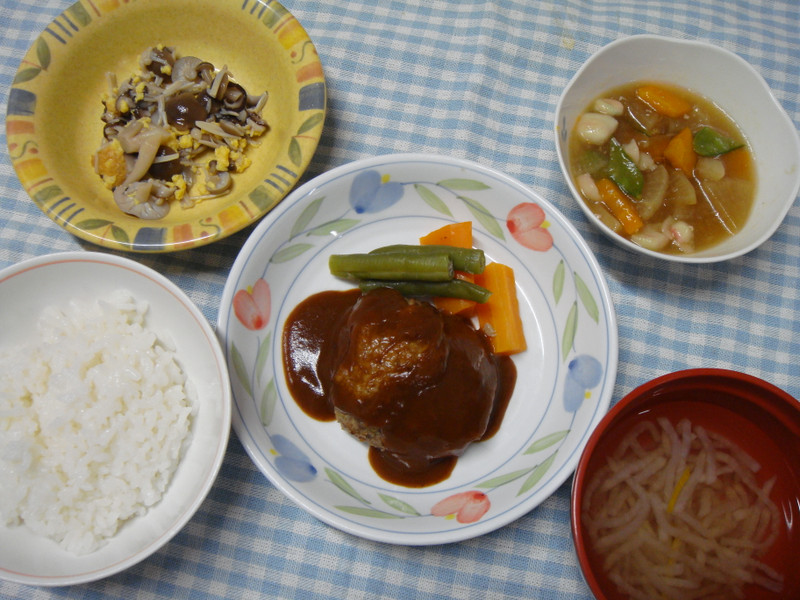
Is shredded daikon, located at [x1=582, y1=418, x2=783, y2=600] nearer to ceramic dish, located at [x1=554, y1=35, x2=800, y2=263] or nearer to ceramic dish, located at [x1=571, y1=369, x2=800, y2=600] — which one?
ceramic dish, located at [x1=571, y1=369, x2=800, y2=600]

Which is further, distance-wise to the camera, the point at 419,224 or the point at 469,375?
the point at 419,224

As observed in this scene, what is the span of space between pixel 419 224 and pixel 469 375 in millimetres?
819

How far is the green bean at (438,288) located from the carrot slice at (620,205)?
691 millimetres

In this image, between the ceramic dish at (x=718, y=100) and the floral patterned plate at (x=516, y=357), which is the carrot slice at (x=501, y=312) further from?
the ceramic dish at (x=718, y=100)

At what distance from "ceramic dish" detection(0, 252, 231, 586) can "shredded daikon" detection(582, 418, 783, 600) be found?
1.48 m

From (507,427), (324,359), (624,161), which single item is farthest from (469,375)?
(624,161)

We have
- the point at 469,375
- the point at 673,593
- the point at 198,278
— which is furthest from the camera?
the point at 198,278

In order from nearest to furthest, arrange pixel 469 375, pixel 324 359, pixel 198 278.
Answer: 1. pixel 469 375
2. pixel 324 359
3. pixel 198 278

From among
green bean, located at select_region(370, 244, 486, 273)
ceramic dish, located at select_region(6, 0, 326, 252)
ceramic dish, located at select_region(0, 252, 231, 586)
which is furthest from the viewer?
green bean, located at select_region(370, 244, 486, 273)

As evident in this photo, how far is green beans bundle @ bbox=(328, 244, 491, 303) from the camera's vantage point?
246cm

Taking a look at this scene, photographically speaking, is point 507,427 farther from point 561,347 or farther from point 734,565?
point 734,565

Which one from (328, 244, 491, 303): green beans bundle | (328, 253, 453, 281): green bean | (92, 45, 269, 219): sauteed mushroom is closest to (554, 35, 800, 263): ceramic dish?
(328, 244, 491, 303): green beans bundle

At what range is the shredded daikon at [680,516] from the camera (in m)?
2.13

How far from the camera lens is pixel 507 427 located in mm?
2516
